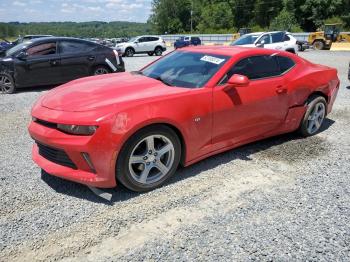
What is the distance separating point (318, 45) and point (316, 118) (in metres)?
25.0

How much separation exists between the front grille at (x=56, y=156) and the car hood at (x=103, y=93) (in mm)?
410

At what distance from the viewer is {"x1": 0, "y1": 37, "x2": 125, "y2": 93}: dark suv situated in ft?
29.3

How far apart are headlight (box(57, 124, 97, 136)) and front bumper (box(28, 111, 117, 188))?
3 centimetres

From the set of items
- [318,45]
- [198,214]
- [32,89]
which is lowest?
[198,214]

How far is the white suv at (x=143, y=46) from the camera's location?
79.8 feet

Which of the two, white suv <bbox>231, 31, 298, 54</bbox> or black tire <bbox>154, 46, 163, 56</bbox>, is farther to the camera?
black tire <bbox>154, 46, 163, 56</bbox>

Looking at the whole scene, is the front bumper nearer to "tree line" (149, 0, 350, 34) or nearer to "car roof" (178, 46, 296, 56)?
"car roof" (178, 46, 296, 56)

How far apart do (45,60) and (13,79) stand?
95 cm

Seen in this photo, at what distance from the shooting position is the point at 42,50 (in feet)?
30.1

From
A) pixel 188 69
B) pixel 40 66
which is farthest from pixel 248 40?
pixel 188 69

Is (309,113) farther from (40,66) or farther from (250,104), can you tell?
(40,66)

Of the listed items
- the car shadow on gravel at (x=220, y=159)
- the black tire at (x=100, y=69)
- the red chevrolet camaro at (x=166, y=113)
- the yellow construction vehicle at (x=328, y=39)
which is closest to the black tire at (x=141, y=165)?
the red chevrolet camaro at (x=166, y=113)

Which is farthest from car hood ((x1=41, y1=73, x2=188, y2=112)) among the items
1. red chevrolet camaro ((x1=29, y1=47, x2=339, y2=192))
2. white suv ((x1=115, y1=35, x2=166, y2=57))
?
white suv ((x1=115, y1=35, x2=166, y2=57))

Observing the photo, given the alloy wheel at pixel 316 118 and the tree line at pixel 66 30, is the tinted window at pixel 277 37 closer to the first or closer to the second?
the alloy wheel at pixel 316 118
